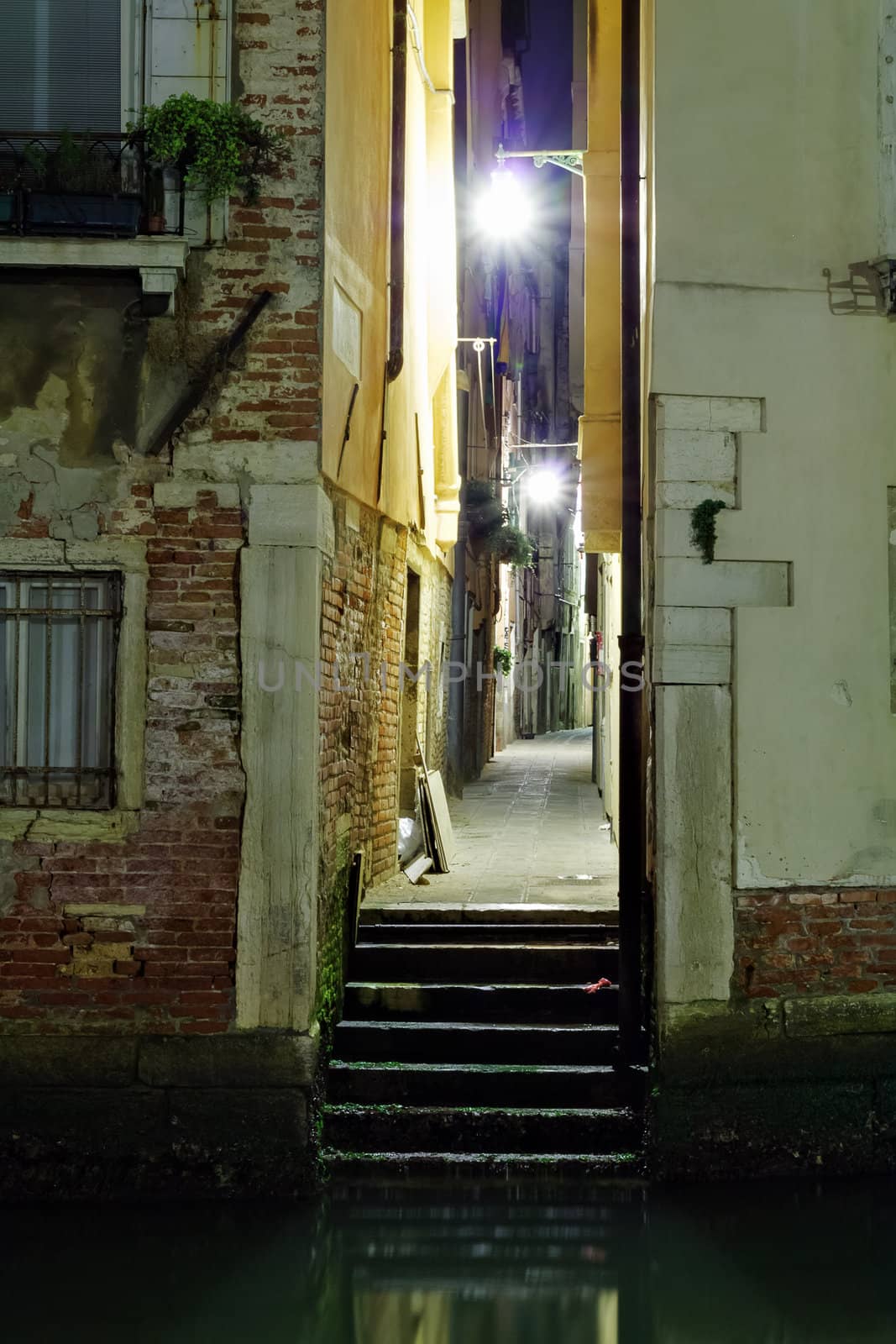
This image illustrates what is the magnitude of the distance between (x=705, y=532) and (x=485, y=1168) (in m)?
2.98

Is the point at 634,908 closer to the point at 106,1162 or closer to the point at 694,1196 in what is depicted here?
the point at 694,1196

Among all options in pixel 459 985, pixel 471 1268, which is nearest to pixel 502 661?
pixel 459 985

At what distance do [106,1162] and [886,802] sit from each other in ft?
12.4

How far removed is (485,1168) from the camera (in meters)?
5.75

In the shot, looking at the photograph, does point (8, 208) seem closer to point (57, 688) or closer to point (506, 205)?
point (57, 688)

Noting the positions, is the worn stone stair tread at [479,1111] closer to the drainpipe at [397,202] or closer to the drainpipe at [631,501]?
the drainpipe at [631,501]

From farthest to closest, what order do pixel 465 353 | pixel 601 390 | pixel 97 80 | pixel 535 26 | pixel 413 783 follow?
pixel 535 26 < pixel 465 353 < pixel 413 783 < pixel 601 390 < pixel 97 80

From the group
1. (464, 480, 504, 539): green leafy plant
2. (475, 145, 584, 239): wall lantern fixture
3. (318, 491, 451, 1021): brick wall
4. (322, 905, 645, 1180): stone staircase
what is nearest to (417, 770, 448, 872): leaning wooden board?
(318, 491, 451, 1021): brick wall

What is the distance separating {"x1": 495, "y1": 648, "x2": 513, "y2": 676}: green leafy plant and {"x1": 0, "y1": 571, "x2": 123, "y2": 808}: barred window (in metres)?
15.4

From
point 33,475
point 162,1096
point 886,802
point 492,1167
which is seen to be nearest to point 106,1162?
point 162,1096

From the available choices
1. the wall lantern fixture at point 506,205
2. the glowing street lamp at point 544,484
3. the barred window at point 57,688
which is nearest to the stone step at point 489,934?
the barred window at point 57,688

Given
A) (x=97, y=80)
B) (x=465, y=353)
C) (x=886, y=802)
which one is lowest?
(x=886, y=802)

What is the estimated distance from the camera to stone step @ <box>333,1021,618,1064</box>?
20.3ft

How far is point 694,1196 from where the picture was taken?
554cm
